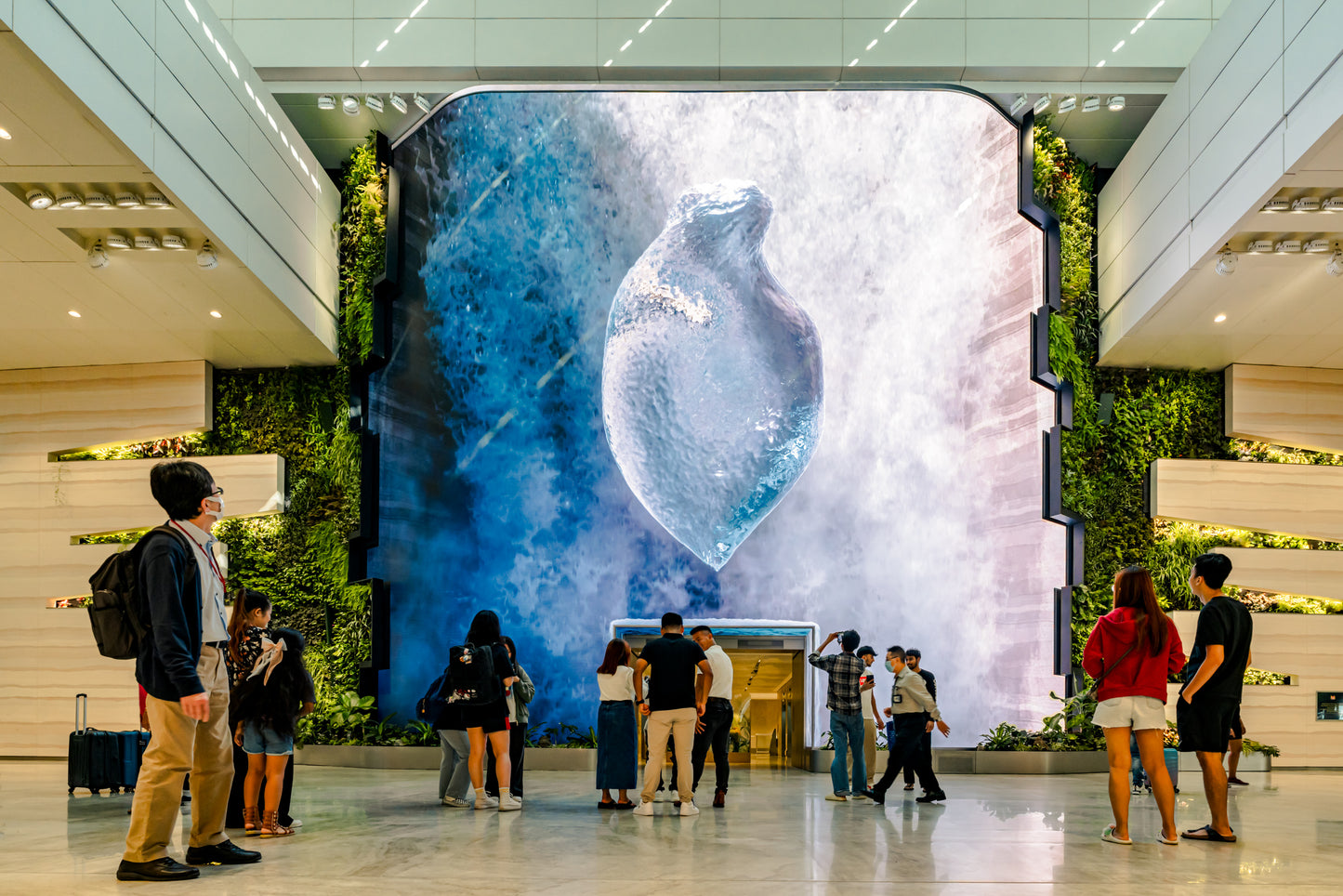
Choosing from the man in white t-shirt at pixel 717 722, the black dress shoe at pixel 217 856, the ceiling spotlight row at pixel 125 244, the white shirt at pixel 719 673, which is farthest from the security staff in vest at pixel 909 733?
the ceiling spotlight row at pixel 125 244

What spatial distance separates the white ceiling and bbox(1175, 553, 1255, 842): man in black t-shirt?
7.91 m

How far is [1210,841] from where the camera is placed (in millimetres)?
7047

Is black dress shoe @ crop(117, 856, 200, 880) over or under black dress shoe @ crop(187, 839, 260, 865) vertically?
over

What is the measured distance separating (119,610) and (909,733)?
20.4 ft

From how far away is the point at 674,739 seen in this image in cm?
841

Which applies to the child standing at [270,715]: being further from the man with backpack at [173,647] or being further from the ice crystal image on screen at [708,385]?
the ice crystal image on screen at [708,385]

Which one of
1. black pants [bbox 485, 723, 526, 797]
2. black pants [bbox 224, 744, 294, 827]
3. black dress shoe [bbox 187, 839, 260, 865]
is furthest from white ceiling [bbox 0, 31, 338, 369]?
black pants [bbox 485, 723, 526, 797]

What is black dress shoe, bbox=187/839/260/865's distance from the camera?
5844mm

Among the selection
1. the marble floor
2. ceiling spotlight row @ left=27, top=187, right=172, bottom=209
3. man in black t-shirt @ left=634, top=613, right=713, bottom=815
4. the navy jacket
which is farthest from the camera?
ceiling spotlight row @ left=27, top=187, right=172, bottom=209

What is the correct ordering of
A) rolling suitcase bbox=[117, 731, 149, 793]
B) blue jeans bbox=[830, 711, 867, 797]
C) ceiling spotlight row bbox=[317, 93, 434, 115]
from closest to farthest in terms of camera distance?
rolling suitcase bbox=[117, 731, 149, 793] → blue jeans bbox=[830, 711, 867, 797] → ceiling spotlight row bbox=[317, 93, 434, 115]

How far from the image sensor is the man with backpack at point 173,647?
5129 mm

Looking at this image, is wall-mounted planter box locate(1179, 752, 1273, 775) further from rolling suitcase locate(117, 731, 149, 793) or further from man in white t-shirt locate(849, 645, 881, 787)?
rolling suitcase locate(117, 731, 149, 793)

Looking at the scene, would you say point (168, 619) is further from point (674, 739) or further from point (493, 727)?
point (674, 739)

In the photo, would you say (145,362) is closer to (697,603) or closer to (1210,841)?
(697,603)
